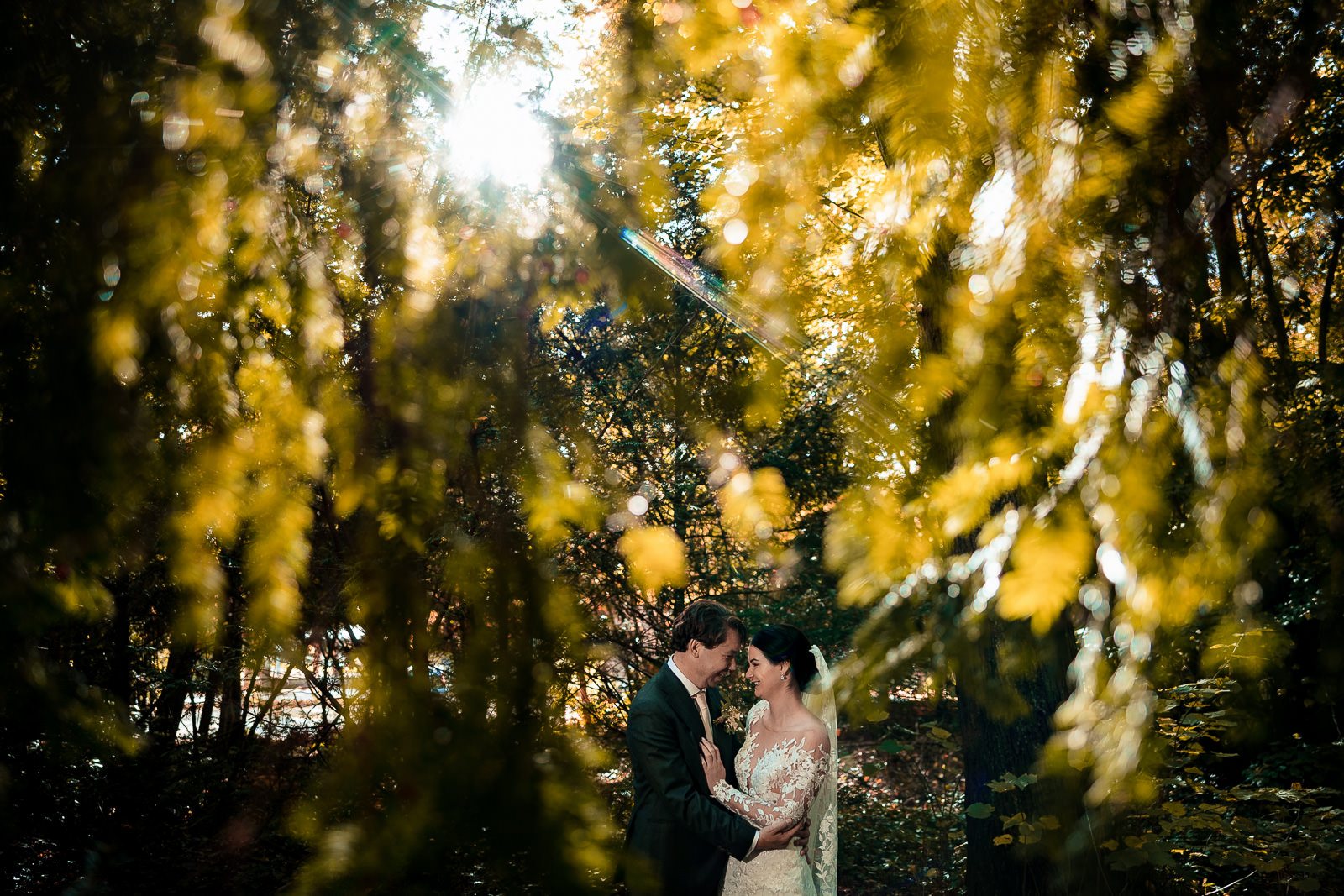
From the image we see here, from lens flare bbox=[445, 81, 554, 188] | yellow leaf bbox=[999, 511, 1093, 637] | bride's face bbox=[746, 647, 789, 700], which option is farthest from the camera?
bride's face bbox=[746, 647, 789, 700]

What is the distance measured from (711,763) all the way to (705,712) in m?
0.20

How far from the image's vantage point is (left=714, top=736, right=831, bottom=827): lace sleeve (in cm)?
306

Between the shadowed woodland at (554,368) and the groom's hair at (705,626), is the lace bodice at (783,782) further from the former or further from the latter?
the shadowed woodland at (554,368)

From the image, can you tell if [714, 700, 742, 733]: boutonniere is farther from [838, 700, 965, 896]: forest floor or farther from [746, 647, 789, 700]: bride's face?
[746, 647, 789, 700]: bride's face

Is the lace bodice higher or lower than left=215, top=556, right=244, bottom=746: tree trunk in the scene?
lower

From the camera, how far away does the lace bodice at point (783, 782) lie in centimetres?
306

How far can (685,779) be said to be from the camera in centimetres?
285

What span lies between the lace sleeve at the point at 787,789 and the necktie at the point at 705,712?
0.18 m

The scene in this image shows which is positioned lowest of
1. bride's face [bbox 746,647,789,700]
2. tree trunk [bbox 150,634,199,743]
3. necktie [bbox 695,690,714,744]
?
necktie [bbox 695,690,714,744]

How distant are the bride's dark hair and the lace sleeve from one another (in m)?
0.31

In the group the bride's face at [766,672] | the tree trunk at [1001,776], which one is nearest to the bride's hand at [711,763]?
the bride's face at [766,672]

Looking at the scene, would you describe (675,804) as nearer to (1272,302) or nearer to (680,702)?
(680,702)

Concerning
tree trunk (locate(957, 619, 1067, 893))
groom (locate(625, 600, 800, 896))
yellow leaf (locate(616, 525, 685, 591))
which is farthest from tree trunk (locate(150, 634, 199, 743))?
yellow leaf (locate(616, 525, 685, 591))

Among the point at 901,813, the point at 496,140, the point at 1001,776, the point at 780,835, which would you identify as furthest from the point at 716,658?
the point at 901,813
